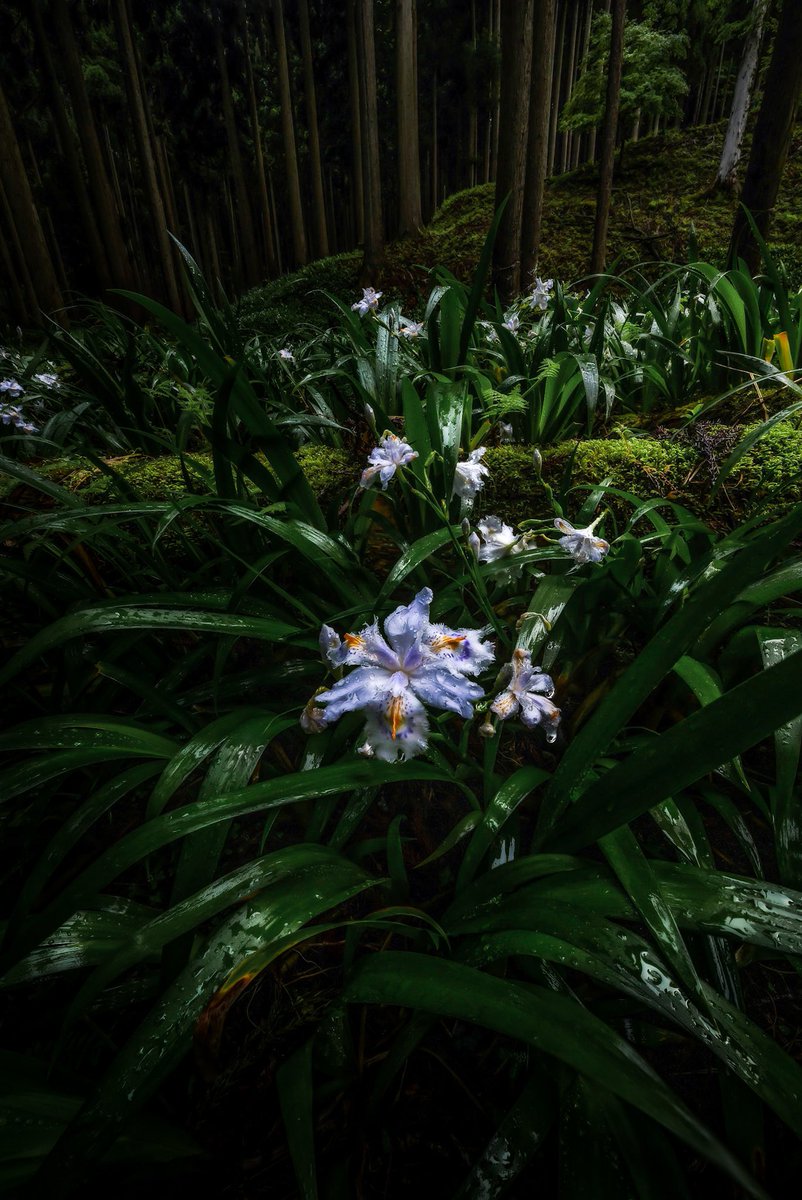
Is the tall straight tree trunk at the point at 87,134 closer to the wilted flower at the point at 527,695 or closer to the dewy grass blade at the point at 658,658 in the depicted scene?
the wilted flower at the point at 527,695

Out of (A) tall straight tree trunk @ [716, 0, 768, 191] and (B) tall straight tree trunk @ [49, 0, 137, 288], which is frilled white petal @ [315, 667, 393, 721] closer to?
(A) tall straight tree trunk @ [716, 0, 768, 191]

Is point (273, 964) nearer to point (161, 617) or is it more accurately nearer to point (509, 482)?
point (161, 617)

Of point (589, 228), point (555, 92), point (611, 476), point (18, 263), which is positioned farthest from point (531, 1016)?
point (555, 92)

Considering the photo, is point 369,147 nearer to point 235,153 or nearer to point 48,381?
point 48,381

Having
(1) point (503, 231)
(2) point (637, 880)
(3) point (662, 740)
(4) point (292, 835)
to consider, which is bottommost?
(4) point (292, 835)

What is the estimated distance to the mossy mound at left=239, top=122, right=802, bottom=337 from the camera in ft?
20.2

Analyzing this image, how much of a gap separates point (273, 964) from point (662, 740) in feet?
2.43

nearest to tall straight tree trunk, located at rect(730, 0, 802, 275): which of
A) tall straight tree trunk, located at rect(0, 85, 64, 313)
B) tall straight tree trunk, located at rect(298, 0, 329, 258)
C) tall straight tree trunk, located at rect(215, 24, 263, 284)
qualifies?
tall straight tree trunk, located at rect(0, 85, 64, 313)

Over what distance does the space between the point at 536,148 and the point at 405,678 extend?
5.25m

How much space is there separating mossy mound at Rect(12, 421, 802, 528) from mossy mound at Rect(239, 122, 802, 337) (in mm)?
4142

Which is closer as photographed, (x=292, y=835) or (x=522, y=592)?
(x=292, y=835)

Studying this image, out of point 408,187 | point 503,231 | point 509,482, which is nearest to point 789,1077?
point 509,482

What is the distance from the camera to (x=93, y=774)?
1.08 metres

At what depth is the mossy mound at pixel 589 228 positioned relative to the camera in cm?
617
